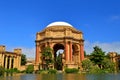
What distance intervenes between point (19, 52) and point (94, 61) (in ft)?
93.4

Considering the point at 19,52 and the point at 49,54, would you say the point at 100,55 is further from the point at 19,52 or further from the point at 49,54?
the point at 19,52

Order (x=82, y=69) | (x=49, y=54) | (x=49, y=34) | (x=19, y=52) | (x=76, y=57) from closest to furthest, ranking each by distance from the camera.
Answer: (x=49, y=54)
(x=82, y=69)
(x=49, y=34)
(x=76, y=57)
(x=19, y=52)

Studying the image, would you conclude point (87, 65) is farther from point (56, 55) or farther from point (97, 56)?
point (56, 55)

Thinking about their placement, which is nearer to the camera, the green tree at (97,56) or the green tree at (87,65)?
the green tree at (87,65)

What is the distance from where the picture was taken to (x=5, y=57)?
248 ft

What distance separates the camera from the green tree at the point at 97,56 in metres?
66.7

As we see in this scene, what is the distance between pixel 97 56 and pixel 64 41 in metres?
11.2

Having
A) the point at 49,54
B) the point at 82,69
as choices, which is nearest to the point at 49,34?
the point at 49,54

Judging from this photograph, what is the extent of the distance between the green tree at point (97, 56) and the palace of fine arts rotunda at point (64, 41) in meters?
5.22

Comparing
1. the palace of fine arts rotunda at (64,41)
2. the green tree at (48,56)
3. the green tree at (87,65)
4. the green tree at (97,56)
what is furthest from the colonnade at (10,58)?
the green tree at (97,56)

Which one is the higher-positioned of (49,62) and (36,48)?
(36,48)

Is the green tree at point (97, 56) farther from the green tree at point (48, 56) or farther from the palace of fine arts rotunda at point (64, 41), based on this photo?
the green tree at point (48, 56)

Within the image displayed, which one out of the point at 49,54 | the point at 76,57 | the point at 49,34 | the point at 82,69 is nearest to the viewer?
the point at 49,54

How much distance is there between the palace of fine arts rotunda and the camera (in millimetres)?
69062
